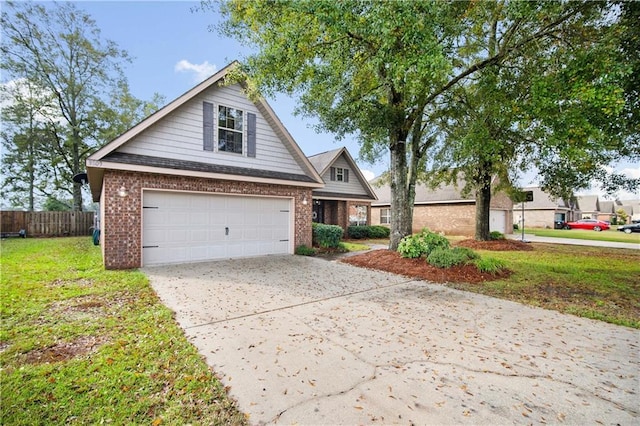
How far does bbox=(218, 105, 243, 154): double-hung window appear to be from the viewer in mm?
9836

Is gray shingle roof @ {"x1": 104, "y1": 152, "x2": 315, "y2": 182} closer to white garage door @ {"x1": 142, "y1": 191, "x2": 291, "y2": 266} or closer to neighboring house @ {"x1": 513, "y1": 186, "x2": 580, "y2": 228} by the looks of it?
white garage door @ {"x1": 142, "y1": 191, "x2": 291, "y2": 266}

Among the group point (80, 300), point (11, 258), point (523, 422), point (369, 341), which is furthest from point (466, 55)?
point (11, 258)

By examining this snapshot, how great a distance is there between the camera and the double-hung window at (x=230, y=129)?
32.3 ft

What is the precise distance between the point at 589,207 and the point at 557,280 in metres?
56.8

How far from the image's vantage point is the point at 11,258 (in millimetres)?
9453

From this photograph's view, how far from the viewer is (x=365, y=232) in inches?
750

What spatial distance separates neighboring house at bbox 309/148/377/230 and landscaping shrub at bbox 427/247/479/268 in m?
9.76

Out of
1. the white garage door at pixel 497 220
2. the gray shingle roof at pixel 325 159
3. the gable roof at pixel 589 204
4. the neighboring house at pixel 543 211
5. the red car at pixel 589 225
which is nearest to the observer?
the gray shingle roof at pixel 325 159

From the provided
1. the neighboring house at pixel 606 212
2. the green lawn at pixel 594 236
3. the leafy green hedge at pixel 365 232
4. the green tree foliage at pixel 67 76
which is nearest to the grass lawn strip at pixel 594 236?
the green lawn at pixel 594 236

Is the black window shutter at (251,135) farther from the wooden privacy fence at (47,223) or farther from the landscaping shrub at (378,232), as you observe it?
the wooden privacy fence at (47,223)

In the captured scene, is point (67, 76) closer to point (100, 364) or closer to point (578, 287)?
point (100, 364)

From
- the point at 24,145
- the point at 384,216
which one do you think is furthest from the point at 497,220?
the point at 24,145

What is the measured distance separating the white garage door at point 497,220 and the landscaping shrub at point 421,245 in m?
17.1

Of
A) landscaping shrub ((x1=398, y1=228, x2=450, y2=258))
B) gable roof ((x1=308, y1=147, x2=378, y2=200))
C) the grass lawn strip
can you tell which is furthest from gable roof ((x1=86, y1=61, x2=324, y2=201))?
the grass lawn strip
